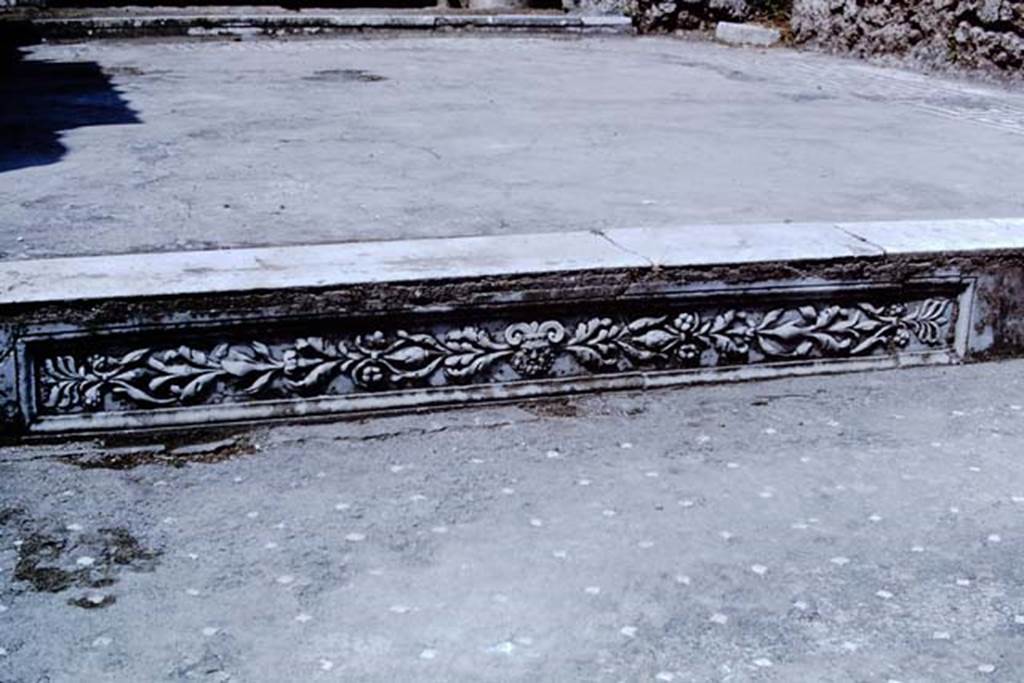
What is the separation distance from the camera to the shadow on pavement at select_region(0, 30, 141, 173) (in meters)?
4.93

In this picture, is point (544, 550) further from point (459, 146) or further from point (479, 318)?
point (459, 146)

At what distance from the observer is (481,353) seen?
9.89 feet

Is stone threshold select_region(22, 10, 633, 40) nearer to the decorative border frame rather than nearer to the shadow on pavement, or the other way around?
the shadow on pavement

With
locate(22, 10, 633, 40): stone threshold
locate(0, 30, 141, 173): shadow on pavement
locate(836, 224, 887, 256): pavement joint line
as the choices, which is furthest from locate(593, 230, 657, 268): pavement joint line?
locate(22, 10, 633, 40): stone threshold

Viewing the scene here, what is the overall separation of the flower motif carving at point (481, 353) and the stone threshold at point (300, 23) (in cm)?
666

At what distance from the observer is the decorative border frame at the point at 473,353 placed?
9.10 feet

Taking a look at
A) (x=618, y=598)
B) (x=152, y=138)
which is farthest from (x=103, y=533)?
(x=152, y=138)

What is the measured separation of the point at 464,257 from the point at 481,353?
0.22m

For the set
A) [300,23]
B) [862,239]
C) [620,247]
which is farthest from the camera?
[300,23]

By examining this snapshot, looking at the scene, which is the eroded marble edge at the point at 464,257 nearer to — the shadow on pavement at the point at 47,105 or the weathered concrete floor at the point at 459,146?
the weathered concrete floor at the point at 459,146

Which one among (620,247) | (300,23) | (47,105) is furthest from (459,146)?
(300,23)

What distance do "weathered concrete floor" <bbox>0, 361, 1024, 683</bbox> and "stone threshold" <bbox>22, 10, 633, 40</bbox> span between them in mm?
6775

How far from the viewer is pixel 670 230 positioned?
3363mm

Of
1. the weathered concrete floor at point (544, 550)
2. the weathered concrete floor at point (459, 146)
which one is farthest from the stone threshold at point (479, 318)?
the weathered concrete floor at point (459, 146)
